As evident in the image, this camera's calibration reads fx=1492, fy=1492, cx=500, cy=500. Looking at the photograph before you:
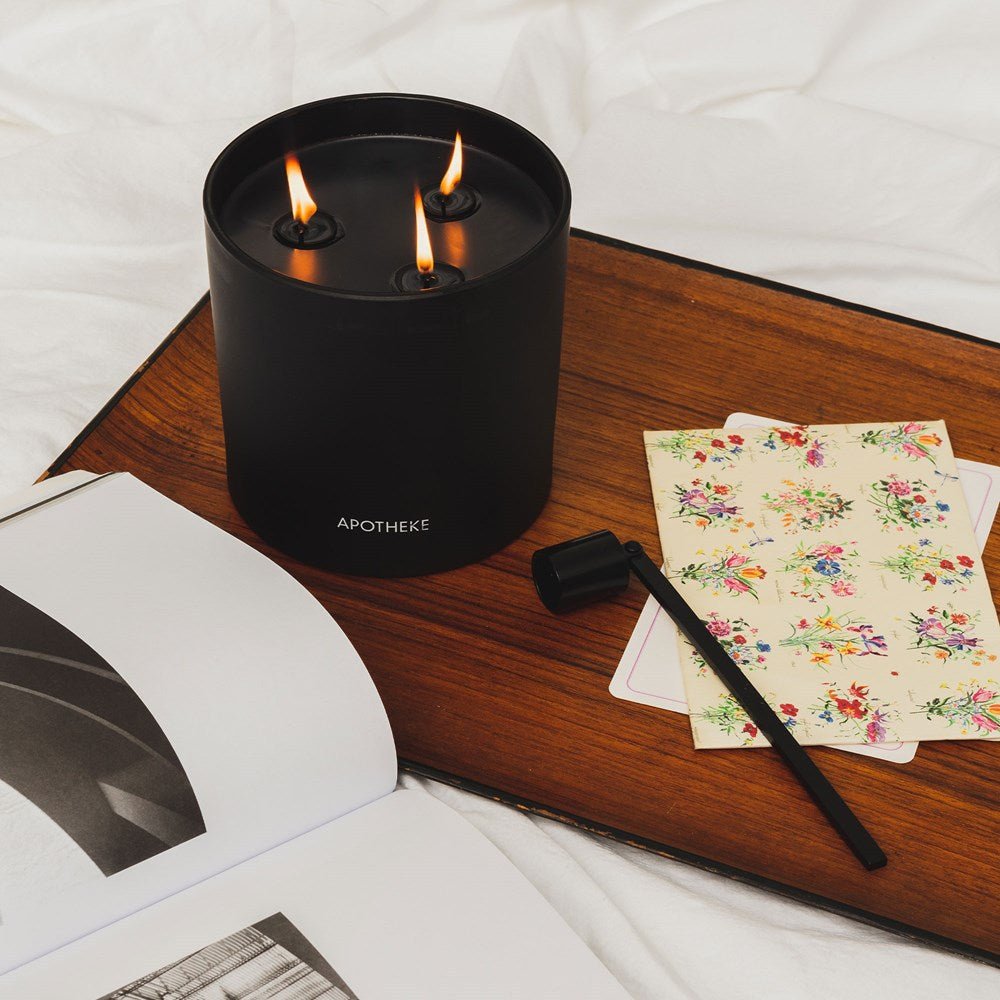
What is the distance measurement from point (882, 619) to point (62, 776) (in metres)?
0.36

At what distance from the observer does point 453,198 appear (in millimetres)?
657

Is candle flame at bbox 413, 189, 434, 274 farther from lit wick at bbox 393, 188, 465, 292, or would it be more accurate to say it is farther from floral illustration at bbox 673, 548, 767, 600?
floral illustration at bbox 673, 548, 767, 600

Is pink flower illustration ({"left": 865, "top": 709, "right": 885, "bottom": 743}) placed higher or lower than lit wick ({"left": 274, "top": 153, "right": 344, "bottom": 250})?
lower

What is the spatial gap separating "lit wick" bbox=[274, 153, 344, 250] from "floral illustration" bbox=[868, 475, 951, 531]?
292 millimetres

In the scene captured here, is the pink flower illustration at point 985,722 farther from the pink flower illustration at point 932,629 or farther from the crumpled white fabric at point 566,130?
the crumpled white fabric at point 566,130

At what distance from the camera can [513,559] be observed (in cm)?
70

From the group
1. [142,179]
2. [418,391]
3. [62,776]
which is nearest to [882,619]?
[418,391]

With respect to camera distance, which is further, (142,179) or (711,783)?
(142,179)

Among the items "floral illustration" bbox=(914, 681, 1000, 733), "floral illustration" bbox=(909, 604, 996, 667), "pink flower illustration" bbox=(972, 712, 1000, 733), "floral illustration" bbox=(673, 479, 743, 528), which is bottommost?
"pink flower illustration" bbox=(972, 712, 1000, 733)

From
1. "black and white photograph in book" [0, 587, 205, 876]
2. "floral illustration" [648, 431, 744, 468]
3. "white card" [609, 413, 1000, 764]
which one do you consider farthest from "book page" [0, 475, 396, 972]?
"floral illustration" [648, 431, 744, 468]

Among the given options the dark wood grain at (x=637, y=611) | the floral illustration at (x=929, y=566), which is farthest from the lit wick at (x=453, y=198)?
the floral illustration at (x=929, y=566)

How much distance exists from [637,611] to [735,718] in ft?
0.24

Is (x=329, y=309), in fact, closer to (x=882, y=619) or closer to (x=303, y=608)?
(x=303, y=608)

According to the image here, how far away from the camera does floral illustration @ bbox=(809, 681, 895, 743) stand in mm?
628
